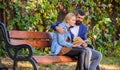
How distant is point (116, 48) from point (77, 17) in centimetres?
375

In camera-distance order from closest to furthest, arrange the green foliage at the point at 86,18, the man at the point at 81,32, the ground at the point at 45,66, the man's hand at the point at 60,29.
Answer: the man's hand at the point at 60,29 < the man at the point at 81,32 < the ground at the point at 45,66 < the green foliage at the point at 86,18

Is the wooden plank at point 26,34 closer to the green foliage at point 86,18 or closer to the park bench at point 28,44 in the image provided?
the park bench at point 28,44

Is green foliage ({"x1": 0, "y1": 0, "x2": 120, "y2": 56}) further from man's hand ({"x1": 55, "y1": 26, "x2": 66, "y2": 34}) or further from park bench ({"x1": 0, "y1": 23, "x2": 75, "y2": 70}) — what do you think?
man's hand ({"x1": 55, "y1": 26, "x2": 66, "y2": 34})

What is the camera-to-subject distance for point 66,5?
9.43 m

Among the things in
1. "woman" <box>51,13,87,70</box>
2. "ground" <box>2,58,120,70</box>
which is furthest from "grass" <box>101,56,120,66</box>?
"woman" <box>51,13,87,70</box>

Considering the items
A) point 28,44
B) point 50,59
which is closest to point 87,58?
point 50,59

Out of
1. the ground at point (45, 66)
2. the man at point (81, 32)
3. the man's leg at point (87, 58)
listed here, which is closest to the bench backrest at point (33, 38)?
the man at point (81, 32)

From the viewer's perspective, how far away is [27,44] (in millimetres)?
5668

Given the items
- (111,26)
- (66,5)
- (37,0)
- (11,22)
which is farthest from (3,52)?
(111,26)

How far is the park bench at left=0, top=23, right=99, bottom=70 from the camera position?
18.7 feet

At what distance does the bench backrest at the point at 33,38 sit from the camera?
6.29m

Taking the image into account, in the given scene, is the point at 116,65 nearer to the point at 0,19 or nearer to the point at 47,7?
the point at 47,7

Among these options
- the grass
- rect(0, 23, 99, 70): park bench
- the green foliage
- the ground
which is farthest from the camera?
the grass

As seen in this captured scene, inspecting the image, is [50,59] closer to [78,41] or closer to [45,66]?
[78,41]
